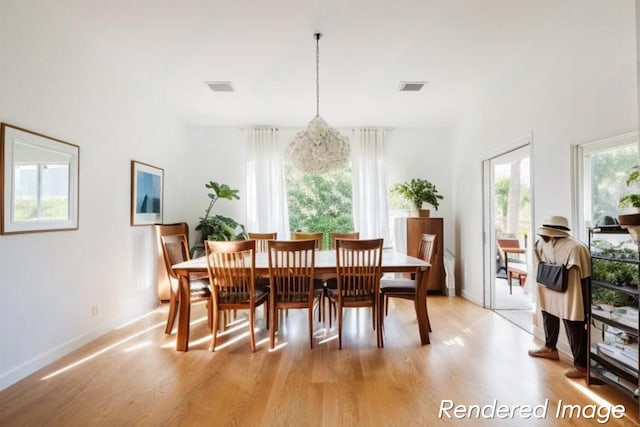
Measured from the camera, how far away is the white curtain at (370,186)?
5.41 meters

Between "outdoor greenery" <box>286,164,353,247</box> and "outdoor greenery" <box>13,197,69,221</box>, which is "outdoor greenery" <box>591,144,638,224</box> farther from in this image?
"outdoor greenery" <box>13,197,69,221</box>

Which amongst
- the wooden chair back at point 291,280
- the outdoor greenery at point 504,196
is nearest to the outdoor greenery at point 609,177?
the outdoor greenery at point 504,196

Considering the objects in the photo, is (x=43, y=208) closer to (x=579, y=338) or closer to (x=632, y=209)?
(x=632, y=209)

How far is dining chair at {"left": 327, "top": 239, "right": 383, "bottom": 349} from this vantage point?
2.82 m

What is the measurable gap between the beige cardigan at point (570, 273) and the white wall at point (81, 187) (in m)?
4.02

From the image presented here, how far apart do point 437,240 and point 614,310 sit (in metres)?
2.74

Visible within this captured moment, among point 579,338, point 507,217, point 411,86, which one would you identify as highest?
point 411,86

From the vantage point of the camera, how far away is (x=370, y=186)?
543cm

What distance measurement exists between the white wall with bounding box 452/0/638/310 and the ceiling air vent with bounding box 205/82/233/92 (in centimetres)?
325

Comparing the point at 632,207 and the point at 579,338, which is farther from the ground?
the point at 632,207

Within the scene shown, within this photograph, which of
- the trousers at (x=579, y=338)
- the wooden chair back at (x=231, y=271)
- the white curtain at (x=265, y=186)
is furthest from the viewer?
the white curtain at (x=265, y=186)

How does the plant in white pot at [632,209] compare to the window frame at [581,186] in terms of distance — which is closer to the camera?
the plant in white pot at [632,209]

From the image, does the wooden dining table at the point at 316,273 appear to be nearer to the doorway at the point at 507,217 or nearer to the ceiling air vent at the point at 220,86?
the doorway at the point at 507,217

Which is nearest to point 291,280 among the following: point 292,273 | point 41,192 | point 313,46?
point 292,273
